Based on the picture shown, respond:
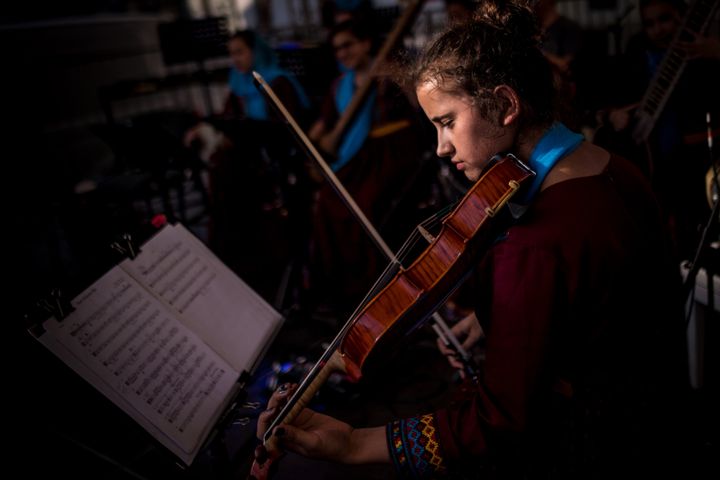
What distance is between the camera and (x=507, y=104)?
3.50 feet

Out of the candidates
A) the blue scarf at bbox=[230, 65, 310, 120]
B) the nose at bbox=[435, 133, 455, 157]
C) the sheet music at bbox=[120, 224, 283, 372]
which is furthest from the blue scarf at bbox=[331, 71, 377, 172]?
the nose at bbox=[435, 133, 455, 157]

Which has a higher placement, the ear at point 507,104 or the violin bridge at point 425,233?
the ear at point 507,104

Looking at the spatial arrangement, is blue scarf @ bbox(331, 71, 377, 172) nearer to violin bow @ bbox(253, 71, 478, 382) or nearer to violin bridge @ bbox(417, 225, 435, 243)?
violin bow @ bbox(253, 71, 478, 382)

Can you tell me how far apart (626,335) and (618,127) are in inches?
77.9

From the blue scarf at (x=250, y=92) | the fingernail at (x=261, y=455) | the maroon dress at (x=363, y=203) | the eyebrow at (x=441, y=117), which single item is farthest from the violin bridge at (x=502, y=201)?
the blue scarf at (x=250, y=92)

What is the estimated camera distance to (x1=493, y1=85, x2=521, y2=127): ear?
105 centimetres

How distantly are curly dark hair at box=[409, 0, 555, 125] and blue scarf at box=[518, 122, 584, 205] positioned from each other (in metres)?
0.06

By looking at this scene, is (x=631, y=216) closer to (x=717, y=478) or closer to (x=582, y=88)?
(x=717, y=478)

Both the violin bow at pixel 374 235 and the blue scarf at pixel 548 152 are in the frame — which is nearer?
the blue scarf at pixel 548 152

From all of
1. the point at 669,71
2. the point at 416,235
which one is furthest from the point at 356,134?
the point at 416,235

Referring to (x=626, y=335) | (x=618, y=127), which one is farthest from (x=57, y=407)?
(x=618, y=127)

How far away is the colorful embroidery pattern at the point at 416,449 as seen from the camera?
1059 millimetres

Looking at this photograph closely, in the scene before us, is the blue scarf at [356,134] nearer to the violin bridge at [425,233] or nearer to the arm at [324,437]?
the violin bridge at [425,233]

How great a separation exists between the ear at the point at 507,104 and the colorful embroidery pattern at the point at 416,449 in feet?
2.07
